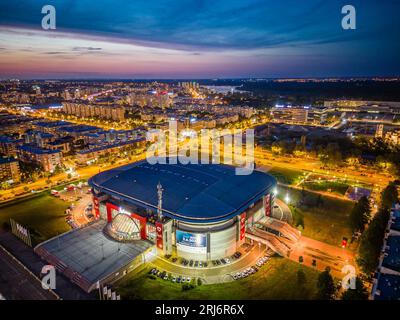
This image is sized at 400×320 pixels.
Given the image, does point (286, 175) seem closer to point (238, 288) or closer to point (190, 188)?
point (190, 188)

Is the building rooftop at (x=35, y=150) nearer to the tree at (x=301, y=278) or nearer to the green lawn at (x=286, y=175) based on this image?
the green lawn at (x=286, y=175)

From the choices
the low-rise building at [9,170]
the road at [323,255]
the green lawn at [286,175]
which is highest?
the low-rise building at [9,170]

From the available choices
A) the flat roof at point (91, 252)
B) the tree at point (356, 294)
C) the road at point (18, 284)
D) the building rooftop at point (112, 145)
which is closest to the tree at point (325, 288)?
the tree at point (356, 294)

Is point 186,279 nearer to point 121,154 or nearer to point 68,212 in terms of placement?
point 68,212

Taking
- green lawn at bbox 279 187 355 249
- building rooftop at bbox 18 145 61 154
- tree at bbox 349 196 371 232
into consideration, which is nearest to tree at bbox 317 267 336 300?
green lawn at bbox 279 187 355 249

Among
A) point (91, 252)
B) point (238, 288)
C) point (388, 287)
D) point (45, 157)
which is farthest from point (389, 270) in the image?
point (45, 157)

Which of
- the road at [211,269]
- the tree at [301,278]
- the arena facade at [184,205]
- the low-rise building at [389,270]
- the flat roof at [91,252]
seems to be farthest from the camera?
the arena facade at [184,205]

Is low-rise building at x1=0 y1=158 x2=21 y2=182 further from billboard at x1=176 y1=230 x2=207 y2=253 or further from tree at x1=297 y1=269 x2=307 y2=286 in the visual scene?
tree at x1=297 y1=269 x2=307 y2=286

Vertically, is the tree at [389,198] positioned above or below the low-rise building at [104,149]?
below
